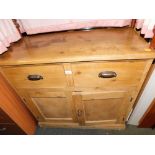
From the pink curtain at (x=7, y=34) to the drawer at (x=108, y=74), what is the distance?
1.37 feet

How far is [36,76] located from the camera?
97 cm

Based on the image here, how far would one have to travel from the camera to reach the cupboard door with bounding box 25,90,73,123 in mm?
1103

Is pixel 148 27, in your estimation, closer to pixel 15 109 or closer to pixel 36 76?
pixel 36 76

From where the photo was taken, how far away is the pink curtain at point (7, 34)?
905 millimetres

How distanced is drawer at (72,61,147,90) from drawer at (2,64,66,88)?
0.10 metres

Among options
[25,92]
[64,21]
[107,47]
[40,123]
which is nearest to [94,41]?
[107,47]

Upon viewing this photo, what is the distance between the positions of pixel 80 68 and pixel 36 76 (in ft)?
0.90

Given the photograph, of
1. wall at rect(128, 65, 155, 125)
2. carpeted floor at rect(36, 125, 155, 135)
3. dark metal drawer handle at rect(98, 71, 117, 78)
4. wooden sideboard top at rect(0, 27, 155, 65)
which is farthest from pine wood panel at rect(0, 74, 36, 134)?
wall at rect(128, 65, 155, 125)

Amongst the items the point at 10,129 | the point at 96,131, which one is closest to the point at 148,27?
the point at 96,131

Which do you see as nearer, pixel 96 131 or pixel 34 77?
pixel 34 77

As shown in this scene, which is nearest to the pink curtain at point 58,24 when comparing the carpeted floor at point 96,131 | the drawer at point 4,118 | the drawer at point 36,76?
the drawer at point 36,76

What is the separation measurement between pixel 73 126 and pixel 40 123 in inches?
12.2

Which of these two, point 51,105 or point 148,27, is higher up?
point 148,27
